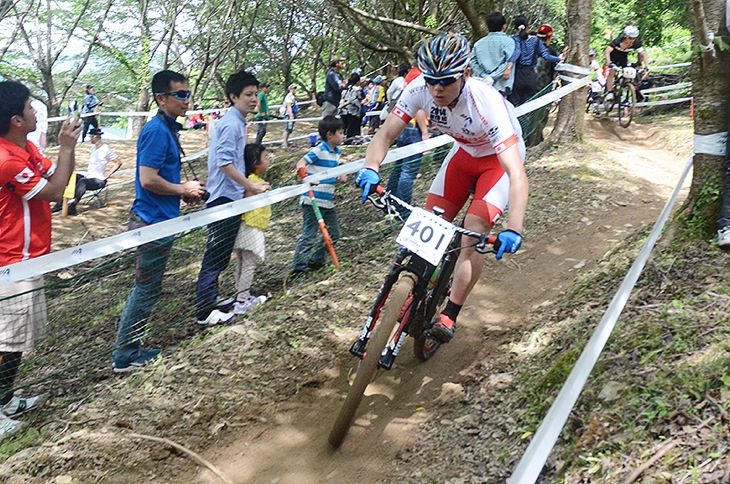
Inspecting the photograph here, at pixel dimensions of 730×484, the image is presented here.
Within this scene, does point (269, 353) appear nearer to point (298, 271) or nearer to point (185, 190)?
point (185, 190)

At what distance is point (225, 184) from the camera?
548 centimetres

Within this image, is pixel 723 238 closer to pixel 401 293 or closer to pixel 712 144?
pixel 712 144

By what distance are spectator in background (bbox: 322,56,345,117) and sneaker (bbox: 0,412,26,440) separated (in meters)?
11.0

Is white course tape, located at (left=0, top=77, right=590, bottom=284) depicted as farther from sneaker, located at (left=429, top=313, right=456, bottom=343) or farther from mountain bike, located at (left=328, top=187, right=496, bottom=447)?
sneaker, located at (left=429, top=313, right=456, bottom=343)

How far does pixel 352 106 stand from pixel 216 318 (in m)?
9.37

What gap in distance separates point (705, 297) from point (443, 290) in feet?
5.09

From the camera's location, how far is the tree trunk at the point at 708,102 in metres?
3.95

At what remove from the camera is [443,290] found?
13.5 ft

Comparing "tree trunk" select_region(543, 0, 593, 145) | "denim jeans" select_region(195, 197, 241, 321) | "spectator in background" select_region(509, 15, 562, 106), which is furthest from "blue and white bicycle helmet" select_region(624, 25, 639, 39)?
"denim jeans" select_region(195, 197, 241, 321)

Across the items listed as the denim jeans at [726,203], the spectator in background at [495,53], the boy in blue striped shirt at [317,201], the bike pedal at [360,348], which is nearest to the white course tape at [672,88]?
the spectator in background at [495,53]

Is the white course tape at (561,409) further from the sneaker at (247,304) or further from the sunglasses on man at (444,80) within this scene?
the sneaker at (247,304)

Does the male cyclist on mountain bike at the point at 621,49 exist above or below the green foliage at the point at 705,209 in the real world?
above

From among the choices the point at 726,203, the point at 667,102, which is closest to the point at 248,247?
the point at 726,203

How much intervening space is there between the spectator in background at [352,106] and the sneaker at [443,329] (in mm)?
10266
